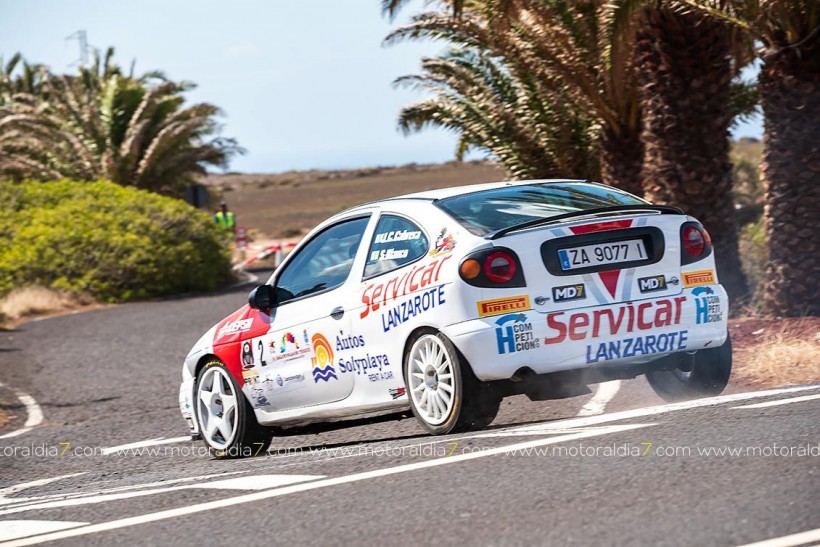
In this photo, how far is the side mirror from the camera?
8680 millimetres

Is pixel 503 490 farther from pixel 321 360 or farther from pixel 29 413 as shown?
pixel 29 413

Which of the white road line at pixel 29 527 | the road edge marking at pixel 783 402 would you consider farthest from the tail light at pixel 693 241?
the white road line at pixel 29 527

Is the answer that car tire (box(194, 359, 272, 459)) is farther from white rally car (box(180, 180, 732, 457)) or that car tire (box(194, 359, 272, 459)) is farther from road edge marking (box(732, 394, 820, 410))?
road edge marking (box(732, 394, 820, 410))

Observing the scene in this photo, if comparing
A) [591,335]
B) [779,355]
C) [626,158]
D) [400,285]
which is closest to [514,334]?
[591,335]

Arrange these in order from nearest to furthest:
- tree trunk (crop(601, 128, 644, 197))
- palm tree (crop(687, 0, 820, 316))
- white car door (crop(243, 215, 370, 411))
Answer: white car door (crop(243, 215, 370, 411)) < palm tree (crop(687, 0, 820, 316)) < tree trunk (crop(601, 128, 644, 197))

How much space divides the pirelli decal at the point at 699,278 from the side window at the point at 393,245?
1641 millimetres

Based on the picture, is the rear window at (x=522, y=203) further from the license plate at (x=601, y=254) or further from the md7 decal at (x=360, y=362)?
the md7 decal at (x=360, y=362)

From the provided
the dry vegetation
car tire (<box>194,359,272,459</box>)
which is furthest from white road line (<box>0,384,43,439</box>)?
the dry vegetation

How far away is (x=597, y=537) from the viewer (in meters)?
4.47

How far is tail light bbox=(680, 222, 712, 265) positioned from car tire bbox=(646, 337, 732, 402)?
2.04ft

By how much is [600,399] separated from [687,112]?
5.68 m

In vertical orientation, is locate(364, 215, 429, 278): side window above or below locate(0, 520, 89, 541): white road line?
above

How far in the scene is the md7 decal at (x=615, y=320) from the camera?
282 inches

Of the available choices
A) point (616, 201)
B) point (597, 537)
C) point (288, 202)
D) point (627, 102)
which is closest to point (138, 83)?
point (627, 102)
